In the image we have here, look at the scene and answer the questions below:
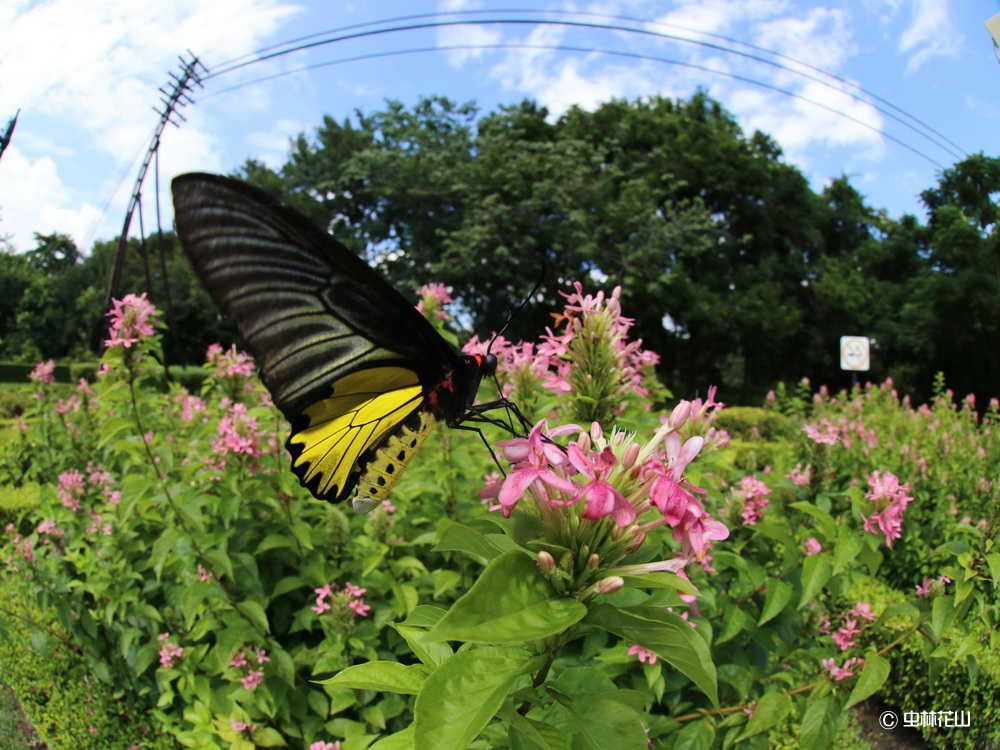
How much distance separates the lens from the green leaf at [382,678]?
3.15 feet

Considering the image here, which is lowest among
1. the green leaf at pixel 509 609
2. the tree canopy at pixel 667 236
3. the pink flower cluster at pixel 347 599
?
the pink flower cluster at pixel 347 599

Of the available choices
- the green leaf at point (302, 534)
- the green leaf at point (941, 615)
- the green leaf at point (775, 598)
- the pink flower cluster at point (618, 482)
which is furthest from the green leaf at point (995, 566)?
the green leaf at point (302, 534)

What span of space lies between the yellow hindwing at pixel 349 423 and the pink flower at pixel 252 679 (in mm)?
1457

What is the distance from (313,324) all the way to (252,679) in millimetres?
1888

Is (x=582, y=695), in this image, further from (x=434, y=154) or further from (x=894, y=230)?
(x=894, y=230)

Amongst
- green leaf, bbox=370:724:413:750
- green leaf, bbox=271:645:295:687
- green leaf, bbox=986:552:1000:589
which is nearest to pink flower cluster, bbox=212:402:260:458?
green leaf, bbox=271:645:295:687

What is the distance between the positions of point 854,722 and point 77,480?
4.27m

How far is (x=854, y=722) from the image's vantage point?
315 centimetres

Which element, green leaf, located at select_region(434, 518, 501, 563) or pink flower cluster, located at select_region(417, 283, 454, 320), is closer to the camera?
green leaf, located at select_region(434, 518, 501, 563)

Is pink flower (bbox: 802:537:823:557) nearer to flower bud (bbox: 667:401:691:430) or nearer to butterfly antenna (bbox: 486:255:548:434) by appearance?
butterfly antenna (bbox: 486:255:548:434)

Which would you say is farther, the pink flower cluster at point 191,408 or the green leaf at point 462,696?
the pink flower cluster at point 191,408

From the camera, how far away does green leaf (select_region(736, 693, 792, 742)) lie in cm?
177

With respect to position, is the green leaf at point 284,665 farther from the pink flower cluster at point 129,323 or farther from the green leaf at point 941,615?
the green leaf at point 941,615

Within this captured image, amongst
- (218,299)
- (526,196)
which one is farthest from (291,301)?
(526,196)
